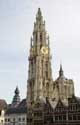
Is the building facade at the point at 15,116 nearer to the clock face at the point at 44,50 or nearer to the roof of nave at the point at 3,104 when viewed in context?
the roof of nave at the point at 3,104

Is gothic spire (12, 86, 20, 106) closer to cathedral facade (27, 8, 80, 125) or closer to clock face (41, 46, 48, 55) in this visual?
cathedral facade (27, 8, 80, 125)

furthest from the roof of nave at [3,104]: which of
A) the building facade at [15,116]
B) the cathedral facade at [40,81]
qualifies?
the cathedral facade at [40,81]

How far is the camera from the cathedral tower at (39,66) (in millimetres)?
149875

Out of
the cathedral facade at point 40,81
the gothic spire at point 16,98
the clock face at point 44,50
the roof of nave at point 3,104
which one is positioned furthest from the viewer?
the gothic spire at point 16,98

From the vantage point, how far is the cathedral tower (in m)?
150

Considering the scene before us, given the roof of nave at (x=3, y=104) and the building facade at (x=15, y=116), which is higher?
the roof of nave at (x=3, y=104)

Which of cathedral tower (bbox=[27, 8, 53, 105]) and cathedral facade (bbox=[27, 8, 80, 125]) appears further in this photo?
cathedral tower (bbox=[27, 8, 53, 105])

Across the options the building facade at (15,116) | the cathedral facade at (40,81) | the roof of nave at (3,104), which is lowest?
the building facade at (15,116)

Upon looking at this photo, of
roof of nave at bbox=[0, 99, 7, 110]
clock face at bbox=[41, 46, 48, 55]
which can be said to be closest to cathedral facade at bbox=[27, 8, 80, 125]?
clock face at bbox=[41, 46, 48, 55]

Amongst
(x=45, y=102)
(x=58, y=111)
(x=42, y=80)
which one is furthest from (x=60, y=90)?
(x=58, y=111)

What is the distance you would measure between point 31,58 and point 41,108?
136ft

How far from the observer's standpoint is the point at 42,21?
166 m

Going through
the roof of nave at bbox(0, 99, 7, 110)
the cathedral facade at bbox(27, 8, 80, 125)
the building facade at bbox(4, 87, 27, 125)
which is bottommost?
the building facade at bbox(4, 87, 27, 125)

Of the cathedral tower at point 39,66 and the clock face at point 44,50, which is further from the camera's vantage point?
the clock face at point 44,50
